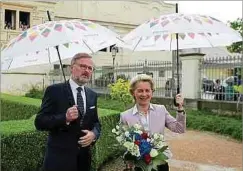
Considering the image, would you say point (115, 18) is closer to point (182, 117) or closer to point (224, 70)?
point (224, 70)

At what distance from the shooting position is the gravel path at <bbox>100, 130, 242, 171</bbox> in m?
7.06

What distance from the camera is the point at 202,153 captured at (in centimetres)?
828

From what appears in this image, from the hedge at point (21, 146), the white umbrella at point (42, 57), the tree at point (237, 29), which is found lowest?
the hedge at point (21, 146)

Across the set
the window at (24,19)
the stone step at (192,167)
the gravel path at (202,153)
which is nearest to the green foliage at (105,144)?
the gravel path at (202,153)

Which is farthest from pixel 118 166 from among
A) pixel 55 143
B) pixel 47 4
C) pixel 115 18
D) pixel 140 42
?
pixel 115 18

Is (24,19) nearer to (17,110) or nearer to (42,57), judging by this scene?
(17,110)

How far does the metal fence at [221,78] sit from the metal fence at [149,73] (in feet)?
4.48

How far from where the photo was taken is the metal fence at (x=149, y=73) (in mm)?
15656

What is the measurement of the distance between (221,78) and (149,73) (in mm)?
3406

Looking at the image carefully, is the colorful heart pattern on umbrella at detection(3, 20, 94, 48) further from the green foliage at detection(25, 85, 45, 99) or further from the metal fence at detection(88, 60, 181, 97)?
the green foliage at detection(25, 85, 45, 99)

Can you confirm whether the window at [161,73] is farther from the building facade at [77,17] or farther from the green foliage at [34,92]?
the green foliage at [34,92]

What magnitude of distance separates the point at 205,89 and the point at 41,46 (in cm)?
1069

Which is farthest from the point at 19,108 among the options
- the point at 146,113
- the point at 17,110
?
the point at 146,113

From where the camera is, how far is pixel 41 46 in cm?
393
